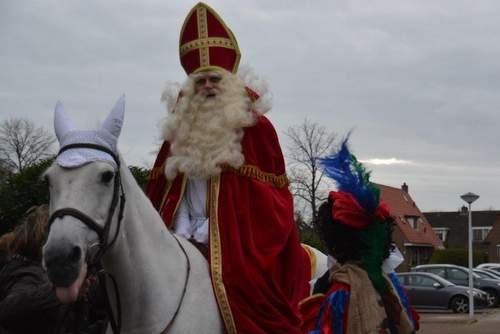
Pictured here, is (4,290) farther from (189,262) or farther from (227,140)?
(227,140)

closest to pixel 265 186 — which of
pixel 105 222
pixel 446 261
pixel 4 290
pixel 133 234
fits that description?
pixel 133 234

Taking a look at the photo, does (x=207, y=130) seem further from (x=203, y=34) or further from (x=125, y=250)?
(x=125, y=250)

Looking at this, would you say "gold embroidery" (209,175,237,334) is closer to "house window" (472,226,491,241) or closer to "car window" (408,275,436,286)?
"car window" (408,275,436,286)

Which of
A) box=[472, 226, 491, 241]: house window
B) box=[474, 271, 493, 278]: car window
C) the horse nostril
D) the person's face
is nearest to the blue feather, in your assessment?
the person's face

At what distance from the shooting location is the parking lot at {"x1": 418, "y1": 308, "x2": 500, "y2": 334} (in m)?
19.5

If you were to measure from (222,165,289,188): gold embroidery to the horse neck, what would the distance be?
0.79m

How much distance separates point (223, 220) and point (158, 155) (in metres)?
0.85

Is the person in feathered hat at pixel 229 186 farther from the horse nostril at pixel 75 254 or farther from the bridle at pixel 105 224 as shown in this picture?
the horse nostril at pixel 75 254

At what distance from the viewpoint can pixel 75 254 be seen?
3324mm

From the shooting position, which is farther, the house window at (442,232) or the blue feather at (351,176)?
the house window at (442,232)

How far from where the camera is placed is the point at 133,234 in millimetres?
3998

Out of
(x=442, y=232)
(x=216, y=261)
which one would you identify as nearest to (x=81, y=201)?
(x=216, y=261)

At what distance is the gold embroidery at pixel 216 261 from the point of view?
4.39 meters

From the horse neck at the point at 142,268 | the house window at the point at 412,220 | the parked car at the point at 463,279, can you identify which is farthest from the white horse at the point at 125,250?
the house window at the point at 412,220
